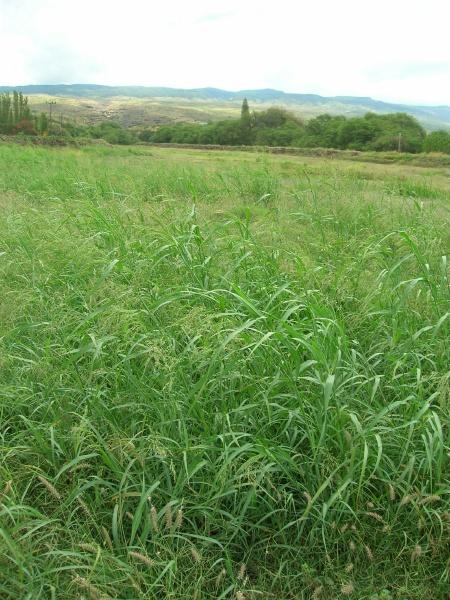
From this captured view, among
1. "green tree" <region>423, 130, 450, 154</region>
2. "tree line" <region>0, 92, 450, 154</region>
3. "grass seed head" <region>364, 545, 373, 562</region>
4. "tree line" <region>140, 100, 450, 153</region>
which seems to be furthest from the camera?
"tree line" <region>0, 92, 450, 154</region>

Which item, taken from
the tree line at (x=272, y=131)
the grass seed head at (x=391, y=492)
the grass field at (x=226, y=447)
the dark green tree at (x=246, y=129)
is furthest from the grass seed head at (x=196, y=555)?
the dark green tree at (x=246, y=129)

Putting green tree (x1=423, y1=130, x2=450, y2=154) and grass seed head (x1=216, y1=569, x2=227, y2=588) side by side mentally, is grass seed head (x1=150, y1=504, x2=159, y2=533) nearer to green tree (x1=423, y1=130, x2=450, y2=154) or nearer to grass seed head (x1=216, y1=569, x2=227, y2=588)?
grass seed head (x1=216, y1=569, x2=227, y2=588)

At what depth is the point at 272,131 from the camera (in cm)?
1823

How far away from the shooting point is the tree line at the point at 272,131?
14.8m

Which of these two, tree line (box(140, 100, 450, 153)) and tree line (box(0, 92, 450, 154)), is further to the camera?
tree line (box(0, 92, 450, 154))

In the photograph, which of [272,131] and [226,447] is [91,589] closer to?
[226,447]

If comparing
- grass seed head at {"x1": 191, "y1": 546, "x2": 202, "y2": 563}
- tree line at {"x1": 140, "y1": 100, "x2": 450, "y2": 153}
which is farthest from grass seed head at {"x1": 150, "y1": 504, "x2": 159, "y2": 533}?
tree line at {"x1": 140, "y1": 100, "x2": 450, "y2": 153}

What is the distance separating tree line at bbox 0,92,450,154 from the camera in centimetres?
1484

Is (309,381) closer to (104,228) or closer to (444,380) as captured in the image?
(444,380)

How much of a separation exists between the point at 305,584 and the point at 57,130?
52.9 feet

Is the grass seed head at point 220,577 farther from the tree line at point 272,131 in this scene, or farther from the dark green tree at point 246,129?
the dark green tree at point 246,129

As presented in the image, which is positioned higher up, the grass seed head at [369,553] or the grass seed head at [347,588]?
the grass seed head at [369,553]

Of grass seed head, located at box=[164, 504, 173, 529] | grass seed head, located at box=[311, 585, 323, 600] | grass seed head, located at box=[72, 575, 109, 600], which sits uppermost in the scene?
grass seed head, located at box=[164, 504, 173, 529]

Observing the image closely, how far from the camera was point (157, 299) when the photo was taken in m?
2.79
